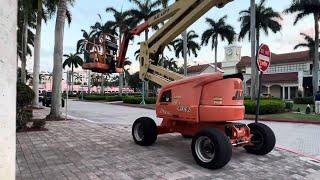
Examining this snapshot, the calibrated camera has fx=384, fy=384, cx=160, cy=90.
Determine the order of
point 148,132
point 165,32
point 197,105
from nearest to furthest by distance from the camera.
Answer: point 197,105, point 148,132, point 165,32

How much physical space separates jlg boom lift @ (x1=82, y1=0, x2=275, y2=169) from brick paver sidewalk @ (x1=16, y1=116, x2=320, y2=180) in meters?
0.38

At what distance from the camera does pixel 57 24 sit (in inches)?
722

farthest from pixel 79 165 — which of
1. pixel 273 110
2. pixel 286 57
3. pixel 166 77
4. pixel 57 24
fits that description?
pixel 286 57

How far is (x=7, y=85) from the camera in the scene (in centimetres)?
391

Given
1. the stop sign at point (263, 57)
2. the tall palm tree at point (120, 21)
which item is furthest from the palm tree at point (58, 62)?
the tall palm tree at point (120, 21)

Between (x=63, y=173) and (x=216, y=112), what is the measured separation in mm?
3485

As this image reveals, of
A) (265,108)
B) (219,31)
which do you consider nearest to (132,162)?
(265,108)

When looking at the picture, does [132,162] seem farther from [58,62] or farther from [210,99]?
[58,62]

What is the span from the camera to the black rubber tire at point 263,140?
30.3ft

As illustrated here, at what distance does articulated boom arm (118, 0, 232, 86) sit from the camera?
372 inches

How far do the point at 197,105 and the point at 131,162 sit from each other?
196 centimetres

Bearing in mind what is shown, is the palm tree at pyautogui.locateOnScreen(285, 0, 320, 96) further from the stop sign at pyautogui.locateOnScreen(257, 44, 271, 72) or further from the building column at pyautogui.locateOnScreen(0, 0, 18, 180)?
the building column at pyautogui.locateOnScreen(0, 0, 18, 180)

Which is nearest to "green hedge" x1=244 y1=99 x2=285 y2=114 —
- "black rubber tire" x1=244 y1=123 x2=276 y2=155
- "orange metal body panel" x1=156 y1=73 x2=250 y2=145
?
"black rubber tire" x1=244 y1=123 x2=276 y2=155

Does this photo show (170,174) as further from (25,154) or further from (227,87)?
(25,154)
